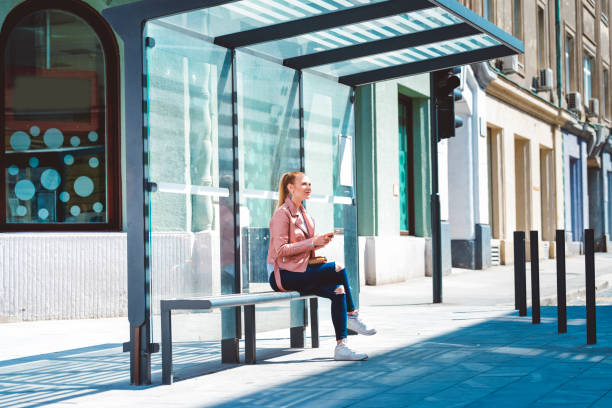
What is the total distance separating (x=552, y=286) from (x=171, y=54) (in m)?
10.6

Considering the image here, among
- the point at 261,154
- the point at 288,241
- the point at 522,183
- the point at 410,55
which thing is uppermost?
the point at 410,55

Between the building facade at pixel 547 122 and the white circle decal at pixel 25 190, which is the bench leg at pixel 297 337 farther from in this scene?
the building facade at pixel 547 122

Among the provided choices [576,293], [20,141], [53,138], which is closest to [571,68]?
[576,293]

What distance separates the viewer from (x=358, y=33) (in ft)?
26.6

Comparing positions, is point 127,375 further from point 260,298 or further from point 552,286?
point 552,286

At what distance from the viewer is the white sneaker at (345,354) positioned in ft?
23.4

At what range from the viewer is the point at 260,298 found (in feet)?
23.0

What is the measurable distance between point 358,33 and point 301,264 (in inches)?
83.1

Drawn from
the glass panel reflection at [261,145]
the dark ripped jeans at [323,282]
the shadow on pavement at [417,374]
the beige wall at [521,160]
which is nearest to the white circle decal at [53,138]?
the shadow on pavement at [417,374]

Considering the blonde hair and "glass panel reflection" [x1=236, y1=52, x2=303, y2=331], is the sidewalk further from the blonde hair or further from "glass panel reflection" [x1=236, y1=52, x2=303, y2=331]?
the blonde hair

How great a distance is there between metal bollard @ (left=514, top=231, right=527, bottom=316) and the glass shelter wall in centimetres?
175

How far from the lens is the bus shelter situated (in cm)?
629

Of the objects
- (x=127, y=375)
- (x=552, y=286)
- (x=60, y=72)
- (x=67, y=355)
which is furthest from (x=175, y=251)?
(x=552, y=286)

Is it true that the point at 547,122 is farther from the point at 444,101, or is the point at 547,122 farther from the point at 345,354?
the point at 345,354
